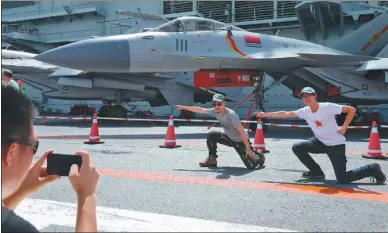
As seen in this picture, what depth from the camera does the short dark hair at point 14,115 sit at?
1.40 meters

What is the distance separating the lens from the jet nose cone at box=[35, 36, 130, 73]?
11.1m

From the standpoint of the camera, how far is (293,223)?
309 cm

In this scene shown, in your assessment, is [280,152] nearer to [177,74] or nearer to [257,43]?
[257,43]

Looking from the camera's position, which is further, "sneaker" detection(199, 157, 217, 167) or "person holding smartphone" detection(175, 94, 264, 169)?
"sneaker" detection(199, 157, 217, 167)

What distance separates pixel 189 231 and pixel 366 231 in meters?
1.44

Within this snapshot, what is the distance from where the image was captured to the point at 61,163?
1.71m

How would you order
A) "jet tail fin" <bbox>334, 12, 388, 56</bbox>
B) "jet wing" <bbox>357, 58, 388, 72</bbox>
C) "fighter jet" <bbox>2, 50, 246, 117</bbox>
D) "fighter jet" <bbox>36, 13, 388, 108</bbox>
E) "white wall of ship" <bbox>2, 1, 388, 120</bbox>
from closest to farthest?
"fighter jet" <bbox>36, 13, 388, 108</bbox>, "jet wing" <bbox>357, 58, 388, 72</bbox>, "jet tail fin" <bbox>334, 12, 388, 56</bbox>, "fighter jet" <bbox>2, 50, 246, 117</bbox>, "white wall of ship" <bbox>2, 1, 388, 120</bbox>

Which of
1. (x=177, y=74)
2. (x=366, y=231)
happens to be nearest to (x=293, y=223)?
(x=366, y=231)

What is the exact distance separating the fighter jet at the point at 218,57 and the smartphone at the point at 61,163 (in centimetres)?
977

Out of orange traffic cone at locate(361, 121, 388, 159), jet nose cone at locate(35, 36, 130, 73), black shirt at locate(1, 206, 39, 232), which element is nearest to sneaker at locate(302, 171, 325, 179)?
orange traffic cone at locate(361, 121, 388, 159)

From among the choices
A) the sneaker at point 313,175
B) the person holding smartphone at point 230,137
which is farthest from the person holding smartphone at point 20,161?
the person holding smartphone at point 230,137

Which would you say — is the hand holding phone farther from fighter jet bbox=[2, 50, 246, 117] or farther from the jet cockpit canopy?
fighter jet bbox=[2, 50, 246, 117]

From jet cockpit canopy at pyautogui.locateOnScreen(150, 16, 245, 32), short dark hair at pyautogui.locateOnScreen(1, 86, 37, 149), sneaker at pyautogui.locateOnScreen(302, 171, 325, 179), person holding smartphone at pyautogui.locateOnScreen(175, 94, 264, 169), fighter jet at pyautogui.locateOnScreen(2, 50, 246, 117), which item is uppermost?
jet cockpit canopy at pyautogui.locateOnScreen(150, 16, 245, 32)

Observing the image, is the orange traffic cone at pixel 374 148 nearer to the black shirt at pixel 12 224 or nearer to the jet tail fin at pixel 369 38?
the black shirt at pixel 12 224
